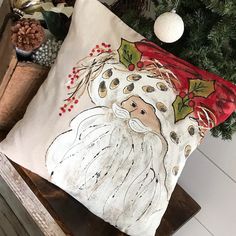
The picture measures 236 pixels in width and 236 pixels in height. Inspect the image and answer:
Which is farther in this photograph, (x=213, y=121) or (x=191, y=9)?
(x=191, y=9)

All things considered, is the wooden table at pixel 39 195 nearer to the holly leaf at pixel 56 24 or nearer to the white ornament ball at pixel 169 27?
the holly leaf at pixel 56 24

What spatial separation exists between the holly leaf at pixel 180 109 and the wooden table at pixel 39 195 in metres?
0.32

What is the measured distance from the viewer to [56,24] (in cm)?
95

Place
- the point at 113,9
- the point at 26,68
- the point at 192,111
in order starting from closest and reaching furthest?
1. the point at 192,111
2. the point at 26,68
3. the point at 113,9

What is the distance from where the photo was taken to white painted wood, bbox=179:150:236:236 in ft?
3.75

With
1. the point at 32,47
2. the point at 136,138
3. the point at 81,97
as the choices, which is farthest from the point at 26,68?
the point at 136,138

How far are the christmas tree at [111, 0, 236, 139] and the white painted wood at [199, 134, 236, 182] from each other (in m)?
0.18

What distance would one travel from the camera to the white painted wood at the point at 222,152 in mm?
1105

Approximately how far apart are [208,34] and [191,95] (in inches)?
5.7

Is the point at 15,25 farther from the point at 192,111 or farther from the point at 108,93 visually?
the point at 192,111

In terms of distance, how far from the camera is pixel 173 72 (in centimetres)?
81

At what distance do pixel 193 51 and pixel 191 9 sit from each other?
108 millimetres

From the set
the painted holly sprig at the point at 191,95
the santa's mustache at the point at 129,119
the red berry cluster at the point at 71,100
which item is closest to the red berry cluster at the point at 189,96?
the painted holly sprig at the point at 191,95

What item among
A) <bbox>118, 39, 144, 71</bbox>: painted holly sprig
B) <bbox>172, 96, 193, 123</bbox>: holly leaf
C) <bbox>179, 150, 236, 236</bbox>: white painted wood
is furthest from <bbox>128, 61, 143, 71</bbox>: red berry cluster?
<bbox>179, 150, 236, 236</bbox>: white painted wood
